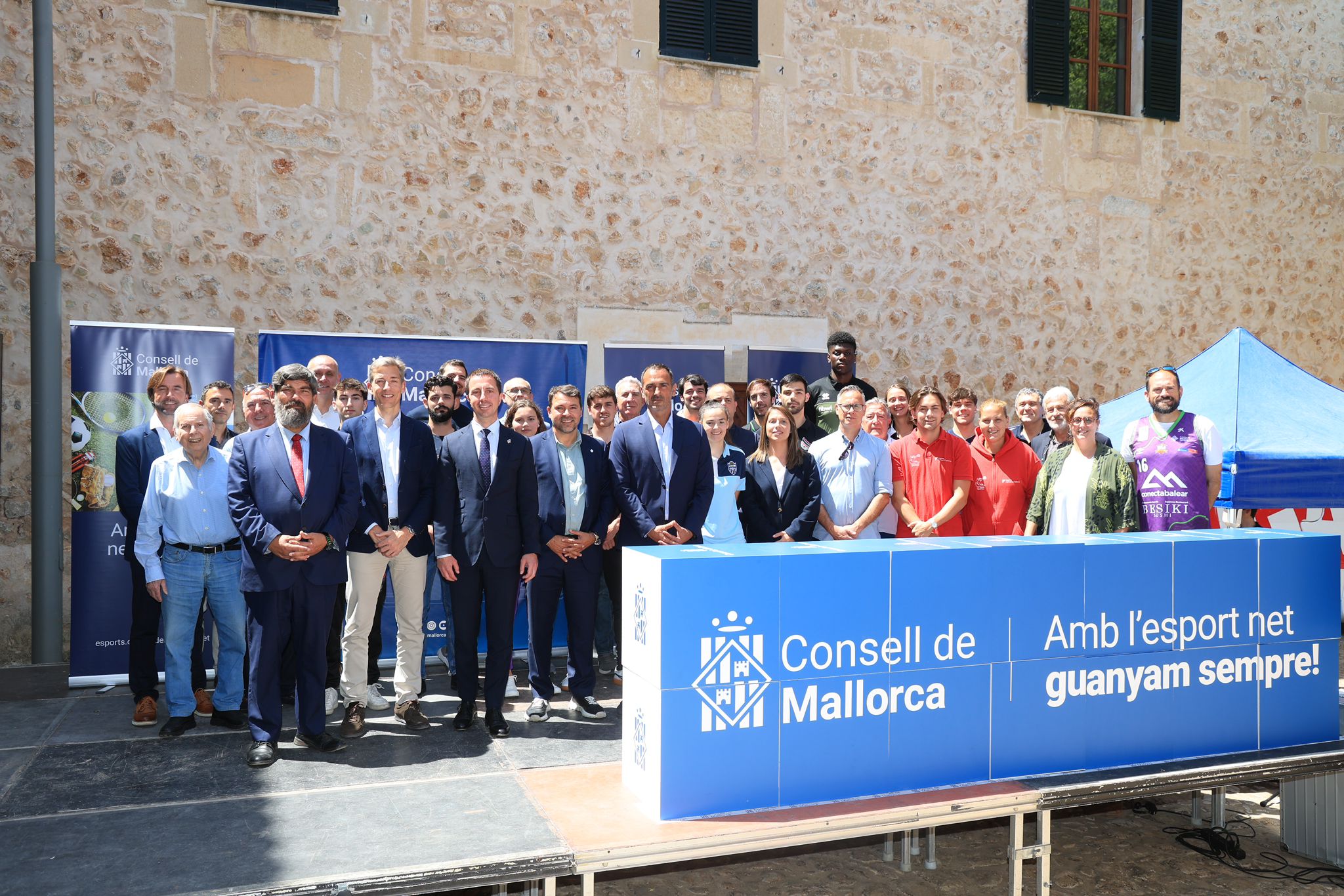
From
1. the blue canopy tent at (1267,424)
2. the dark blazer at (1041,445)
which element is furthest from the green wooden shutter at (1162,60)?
the dark blazer at (1041,445)

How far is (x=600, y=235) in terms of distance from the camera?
794cm

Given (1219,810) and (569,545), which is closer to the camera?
(1219,810)

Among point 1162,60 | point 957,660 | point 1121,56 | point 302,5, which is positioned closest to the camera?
point 957,660

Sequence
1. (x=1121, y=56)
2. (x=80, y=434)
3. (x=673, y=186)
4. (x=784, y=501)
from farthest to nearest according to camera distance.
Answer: (x=1121, y=56) < (x=673, y=186) < (x=80, y=434) < (x=784, y=501)

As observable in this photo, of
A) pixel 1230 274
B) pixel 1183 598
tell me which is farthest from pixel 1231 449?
pixel 1230 274

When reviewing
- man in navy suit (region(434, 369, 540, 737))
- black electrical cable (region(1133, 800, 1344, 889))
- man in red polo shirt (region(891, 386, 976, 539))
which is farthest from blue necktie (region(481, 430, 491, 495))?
black electrical cable (region(1133, 800, 1344, 889))

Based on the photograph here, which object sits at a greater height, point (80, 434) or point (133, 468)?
point (80, 434)

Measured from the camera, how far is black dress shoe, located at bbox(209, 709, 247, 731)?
4727 mm

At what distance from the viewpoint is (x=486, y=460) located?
469 cm

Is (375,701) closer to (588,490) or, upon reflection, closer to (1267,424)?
(588,490)

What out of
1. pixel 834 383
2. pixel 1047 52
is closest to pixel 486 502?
pixel 834 383

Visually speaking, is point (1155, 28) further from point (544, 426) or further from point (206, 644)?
point (206, 644)

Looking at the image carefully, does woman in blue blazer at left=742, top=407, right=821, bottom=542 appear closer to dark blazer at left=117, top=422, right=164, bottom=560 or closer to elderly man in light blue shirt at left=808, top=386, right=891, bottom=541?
elderly man in light blue shirt at left=808, top=386, right=891, bottom=541

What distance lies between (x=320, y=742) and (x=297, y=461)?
1.16m
